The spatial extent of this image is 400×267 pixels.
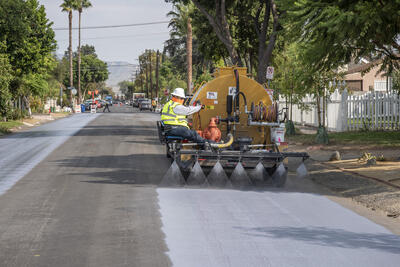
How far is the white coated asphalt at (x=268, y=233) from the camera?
6.73m

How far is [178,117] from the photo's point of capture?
13.3 meters

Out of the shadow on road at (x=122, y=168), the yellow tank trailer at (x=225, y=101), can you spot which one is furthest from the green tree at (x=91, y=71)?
the yellow tank trailer at (x=225, y=101)

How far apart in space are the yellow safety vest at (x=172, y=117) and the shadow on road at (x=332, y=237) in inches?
211

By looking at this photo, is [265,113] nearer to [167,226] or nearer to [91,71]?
[167,226]

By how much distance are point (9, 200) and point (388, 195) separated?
6666 mm

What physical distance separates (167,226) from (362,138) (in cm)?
1489

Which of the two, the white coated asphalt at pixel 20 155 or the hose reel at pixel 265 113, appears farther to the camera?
the white coated asphalt at pixel 20 155

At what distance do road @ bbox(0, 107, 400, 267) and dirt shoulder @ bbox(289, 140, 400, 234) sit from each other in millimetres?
455

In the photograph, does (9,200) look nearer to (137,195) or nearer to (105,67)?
(137,195)

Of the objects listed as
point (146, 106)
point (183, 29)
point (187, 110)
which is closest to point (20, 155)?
point (187, 110)

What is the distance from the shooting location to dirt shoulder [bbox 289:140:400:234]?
9922 millimetres

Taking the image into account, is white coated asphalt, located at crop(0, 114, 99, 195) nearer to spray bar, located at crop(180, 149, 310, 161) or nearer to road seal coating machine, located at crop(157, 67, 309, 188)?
road seal coating machine, located at crop(157, 67, 309, 188)

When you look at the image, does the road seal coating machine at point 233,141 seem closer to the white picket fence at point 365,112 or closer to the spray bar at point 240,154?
the spray bar at point 240,154

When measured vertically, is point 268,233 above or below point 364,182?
below
